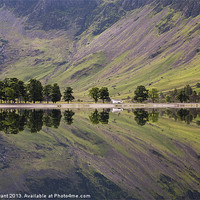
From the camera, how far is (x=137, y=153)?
45344 millimetres

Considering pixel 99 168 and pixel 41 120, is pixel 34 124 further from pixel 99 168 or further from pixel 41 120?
pixel 99 168

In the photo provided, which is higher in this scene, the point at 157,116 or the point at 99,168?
the point at 157,116

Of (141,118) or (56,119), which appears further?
(141,118)

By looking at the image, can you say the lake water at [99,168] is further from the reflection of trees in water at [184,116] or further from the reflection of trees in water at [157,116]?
the reflection of trees in water at [184,116]

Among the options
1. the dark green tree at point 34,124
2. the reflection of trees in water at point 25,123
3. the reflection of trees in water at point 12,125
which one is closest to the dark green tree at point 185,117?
the reflection of trees in water at point 25,123

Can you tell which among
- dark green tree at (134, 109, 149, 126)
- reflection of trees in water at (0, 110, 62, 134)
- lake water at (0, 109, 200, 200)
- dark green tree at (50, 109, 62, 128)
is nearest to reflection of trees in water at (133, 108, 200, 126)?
dark green tree at (134, 109, 149, 126)

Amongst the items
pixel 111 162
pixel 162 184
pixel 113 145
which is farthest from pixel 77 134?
pixel 162 184

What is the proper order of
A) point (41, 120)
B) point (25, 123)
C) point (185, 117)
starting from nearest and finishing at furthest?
1. point (25, 123)
2. point (41, 120)
3. point (185, 117)

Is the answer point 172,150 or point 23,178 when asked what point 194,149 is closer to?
point 172,150

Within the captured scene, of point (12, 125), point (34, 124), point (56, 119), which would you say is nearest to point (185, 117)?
point (56, 119)

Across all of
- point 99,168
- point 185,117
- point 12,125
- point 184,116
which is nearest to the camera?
point 99,168

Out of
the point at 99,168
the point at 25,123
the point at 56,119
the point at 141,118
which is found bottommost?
the point at 99,168

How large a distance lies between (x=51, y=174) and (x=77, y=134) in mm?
32419

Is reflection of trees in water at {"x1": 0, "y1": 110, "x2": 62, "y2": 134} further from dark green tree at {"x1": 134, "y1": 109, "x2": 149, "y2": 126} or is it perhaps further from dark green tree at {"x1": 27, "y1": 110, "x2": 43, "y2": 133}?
dark green tree at {"x1": 134, "y1": 109, "x2": 149, "y2": 126}
